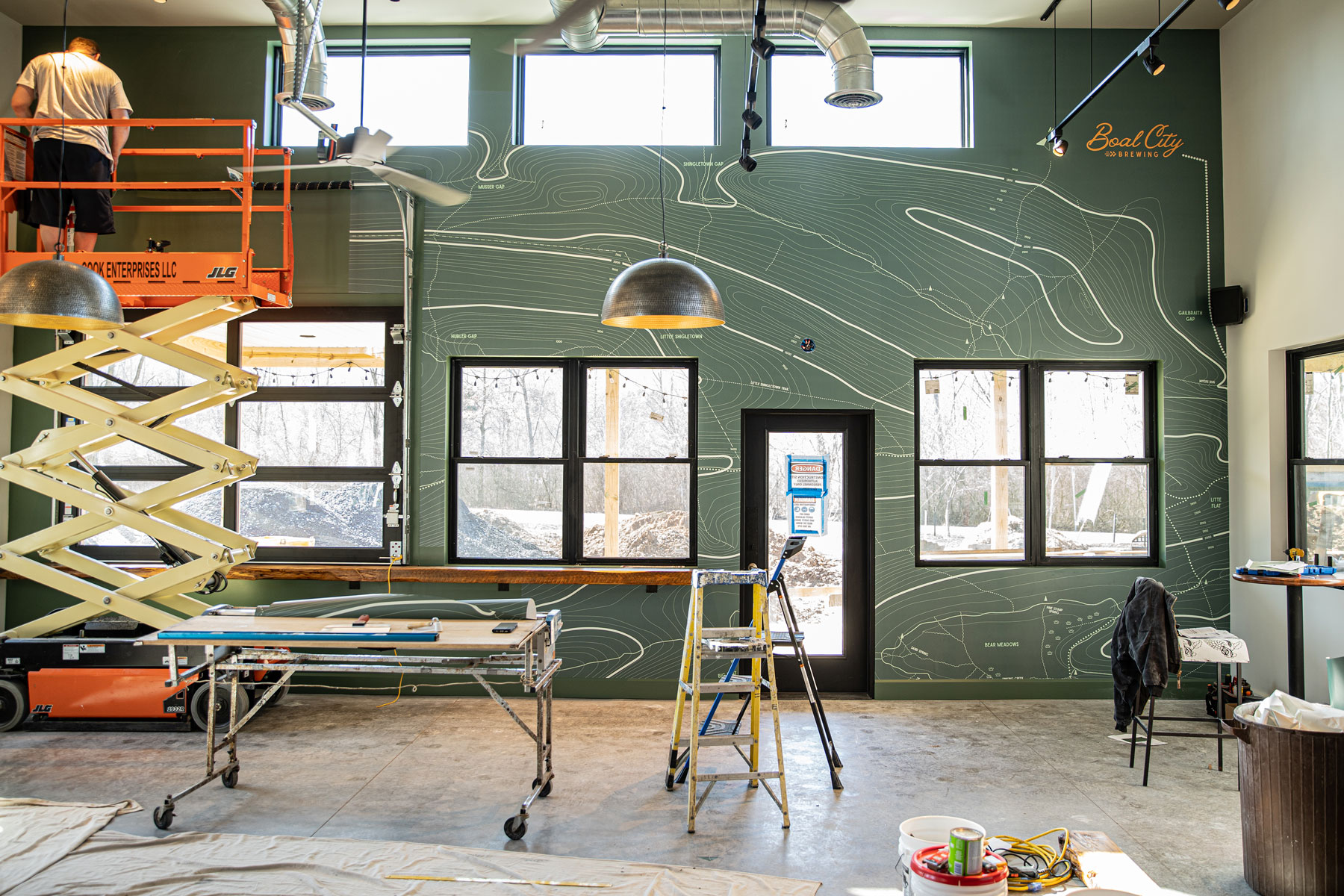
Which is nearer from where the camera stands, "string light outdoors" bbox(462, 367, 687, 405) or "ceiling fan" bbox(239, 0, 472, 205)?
"ceiling fan" bbox(239, 0, 472, 205)

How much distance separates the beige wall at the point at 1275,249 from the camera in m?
5.39

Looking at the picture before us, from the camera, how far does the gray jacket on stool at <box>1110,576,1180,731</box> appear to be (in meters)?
4.45

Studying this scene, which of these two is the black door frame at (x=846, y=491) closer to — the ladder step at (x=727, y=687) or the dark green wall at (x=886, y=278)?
the dark green wall at (x=886, y=278)

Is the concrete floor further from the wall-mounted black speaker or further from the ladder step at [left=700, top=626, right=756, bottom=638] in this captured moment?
the wall-mounted black speaker

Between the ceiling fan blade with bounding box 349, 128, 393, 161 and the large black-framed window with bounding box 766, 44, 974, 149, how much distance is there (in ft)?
10.5

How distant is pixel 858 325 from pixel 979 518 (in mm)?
1691

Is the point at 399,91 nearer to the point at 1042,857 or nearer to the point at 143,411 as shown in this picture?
the point at 143,411

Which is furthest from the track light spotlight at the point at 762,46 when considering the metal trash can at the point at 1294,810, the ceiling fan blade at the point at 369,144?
the metal trash can at the point at 1294,810

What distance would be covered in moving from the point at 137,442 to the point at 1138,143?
23.8 feet

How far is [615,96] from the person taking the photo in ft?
21.7

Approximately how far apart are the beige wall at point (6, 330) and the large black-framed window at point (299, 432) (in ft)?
1.41

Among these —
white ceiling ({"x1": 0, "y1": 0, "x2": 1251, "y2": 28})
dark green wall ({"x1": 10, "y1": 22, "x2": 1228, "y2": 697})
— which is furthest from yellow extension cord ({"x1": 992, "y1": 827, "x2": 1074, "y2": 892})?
white ceiling ({"x1": 0, "y1": 0, "x2": 1251, "y2": 28})

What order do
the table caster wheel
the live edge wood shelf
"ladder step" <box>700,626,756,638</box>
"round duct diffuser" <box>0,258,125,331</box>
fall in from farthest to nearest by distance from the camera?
1. the live edge wood shelf
2. "ladder step" <box>700,626,756,638</box>
3. "round duct diffuser" <box>0,258,125,331</box>
4. the table caster wheel

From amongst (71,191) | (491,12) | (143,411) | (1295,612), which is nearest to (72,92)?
(71,191)
